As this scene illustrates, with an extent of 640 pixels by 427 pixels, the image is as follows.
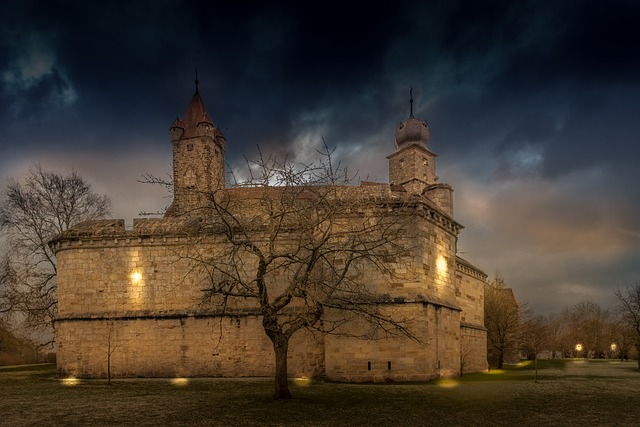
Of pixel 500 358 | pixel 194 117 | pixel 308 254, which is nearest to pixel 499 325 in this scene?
pixel 500 358

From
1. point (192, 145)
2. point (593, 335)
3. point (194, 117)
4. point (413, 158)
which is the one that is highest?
point (194, 117)

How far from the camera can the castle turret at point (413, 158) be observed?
63.4 m

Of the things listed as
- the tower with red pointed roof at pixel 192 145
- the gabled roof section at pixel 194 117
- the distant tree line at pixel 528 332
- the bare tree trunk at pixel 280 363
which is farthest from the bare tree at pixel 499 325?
the gabled roof section at pixel 194 117

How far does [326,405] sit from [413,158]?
54798mm

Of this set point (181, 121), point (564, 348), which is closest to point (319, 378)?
point (181, 121)

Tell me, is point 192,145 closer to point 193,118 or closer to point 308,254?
point 193,118

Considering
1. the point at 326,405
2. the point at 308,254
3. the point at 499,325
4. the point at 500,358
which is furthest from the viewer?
the point at 499,325

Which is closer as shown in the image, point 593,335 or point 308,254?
point 308,254

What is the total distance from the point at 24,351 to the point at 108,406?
26.8 m

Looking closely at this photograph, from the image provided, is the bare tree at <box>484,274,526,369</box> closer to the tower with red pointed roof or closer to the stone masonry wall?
the stone masonry wall

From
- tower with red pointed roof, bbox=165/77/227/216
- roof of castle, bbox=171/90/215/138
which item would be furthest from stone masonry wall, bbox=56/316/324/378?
roof of castle, bbox=171/90/215/138

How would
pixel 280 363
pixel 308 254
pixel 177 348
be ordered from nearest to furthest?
1. pixel 280 363
2. pixel 308 254
3. pixel 177 348

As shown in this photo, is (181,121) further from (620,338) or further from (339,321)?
(620,338)

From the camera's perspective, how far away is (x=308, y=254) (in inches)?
679
